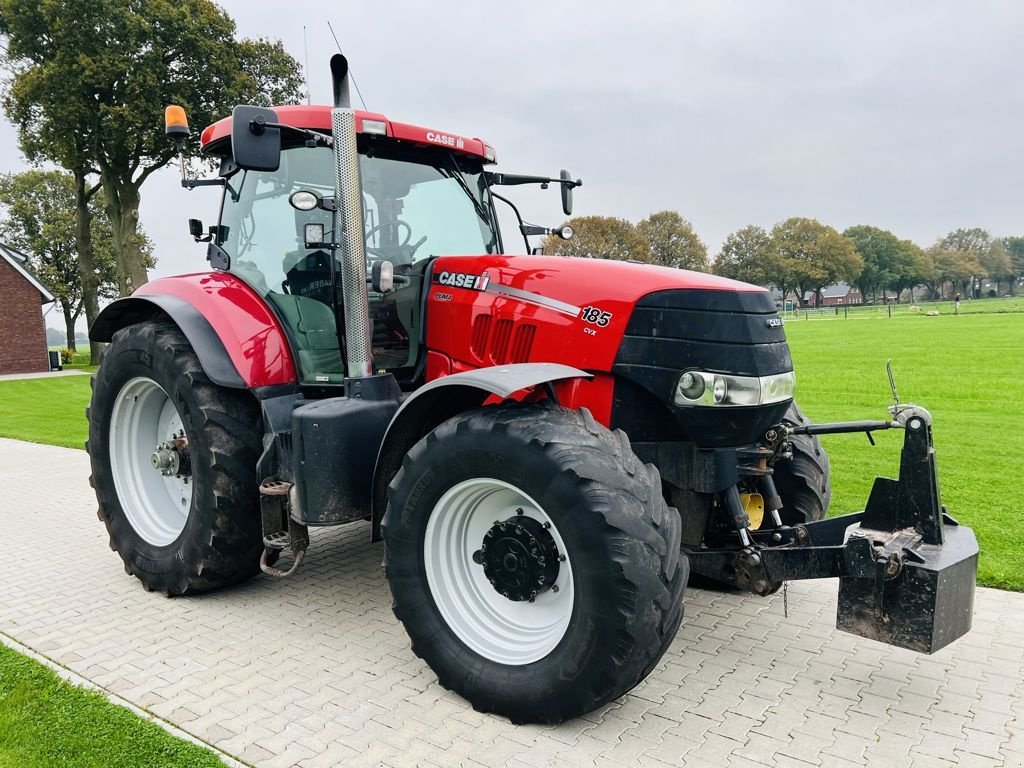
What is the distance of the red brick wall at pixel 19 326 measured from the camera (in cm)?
3125

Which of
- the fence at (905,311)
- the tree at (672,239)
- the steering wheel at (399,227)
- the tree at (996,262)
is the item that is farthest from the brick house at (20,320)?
the tree at (996,262)

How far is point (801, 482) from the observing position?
3986mm

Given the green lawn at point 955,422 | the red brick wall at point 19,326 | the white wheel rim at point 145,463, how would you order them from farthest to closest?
the red brick wall at point 19,326
the green lawn at point 955,422
the white wheel rim at point 145,463

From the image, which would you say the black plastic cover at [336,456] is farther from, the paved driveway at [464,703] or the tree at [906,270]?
the tree at [906,270]

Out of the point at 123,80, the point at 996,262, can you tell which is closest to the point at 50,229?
the point at 123,80

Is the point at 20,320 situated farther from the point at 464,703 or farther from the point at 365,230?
the point at 464,703

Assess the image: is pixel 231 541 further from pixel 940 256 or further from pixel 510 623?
pixel 940 256

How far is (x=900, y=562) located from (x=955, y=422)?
26.7 feet

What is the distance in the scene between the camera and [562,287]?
3.49 metres

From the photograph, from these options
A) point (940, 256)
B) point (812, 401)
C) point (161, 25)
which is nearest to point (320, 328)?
point (812, 401)

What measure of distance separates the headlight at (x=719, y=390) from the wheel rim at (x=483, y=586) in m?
0.80

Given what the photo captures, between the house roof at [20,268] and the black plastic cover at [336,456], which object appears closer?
the black plastic cover at [336,456]

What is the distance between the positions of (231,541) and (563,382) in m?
2.07

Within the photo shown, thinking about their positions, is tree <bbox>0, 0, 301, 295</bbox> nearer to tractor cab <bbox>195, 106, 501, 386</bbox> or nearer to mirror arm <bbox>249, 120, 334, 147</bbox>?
tractor cab <bbox>195, 106, 501, 386</bbox>
